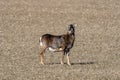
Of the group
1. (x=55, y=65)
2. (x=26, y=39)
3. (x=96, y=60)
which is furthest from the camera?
(x=26, y=39)

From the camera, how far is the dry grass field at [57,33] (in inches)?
687

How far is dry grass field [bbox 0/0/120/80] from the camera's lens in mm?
17453

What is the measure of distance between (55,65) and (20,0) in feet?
67.1

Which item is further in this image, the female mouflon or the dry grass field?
the female mouflon

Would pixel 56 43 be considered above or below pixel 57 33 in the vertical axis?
above

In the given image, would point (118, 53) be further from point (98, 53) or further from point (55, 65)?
point (55, 65)

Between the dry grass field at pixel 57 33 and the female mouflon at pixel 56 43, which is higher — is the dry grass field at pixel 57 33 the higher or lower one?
the lower one

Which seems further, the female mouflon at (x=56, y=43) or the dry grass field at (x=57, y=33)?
the female mouflon at (x=56, y=43)

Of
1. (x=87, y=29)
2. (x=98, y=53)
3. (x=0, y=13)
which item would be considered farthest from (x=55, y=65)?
(x=0, y=13)

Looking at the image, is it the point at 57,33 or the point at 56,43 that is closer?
the point at 56,43

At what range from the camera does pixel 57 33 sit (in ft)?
97.9

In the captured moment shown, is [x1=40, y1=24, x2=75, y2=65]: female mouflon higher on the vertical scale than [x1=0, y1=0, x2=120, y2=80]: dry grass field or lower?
higher

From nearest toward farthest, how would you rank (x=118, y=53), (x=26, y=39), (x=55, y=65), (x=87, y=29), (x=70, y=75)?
(x=70, y=75) → (x=55, y=65) → (x=118, y=53) → (x=26, y=39) → (x=87, y=29)

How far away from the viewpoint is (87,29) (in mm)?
30828
